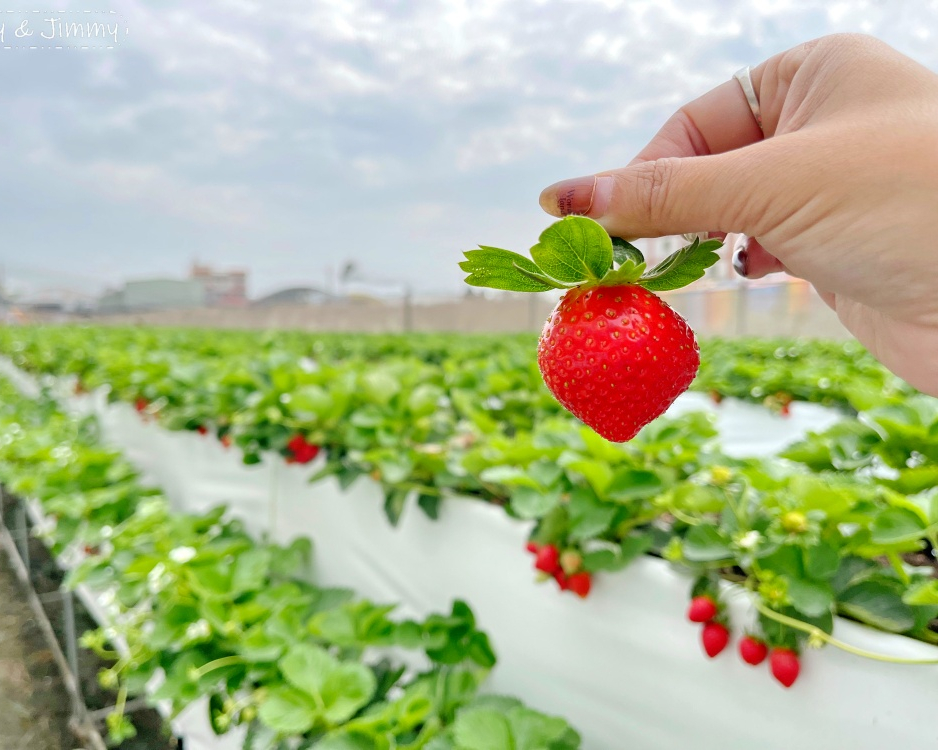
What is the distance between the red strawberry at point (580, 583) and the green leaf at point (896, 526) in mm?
395

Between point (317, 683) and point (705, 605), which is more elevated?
point (705, 605)

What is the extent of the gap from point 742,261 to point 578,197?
0.95 feet

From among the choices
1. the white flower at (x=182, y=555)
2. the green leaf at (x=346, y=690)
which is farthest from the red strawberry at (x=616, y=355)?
the white flower at (x=182, y=555)

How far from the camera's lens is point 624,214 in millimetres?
434

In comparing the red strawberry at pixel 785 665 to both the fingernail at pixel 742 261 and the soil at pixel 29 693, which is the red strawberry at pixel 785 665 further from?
the soil at pixel 29 693

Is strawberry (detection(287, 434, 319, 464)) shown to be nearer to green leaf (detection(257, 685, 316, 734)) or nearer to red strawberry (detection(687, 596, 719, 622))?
green leaf (detection(257, 685, 316, 734))

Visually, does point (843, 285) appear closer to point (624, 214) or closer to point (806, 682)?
point (624, 214)

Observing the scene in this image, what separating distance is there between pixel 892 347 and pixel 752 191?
0.30 metres

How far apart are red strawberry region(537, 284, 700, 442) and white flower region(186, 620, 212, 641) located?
1084 mm

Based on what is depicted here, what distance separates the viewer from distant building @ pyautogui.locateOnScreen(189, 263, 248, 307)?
69.5 feet

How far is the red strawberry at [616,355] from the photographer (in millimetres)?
417

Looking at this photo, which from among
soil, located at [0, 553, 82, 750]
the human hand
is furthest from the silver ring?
soil, located at [0, 553, 82, 750]

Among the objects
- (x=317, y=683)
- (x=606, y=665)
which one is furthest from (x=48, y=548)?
(x=606, y=665)

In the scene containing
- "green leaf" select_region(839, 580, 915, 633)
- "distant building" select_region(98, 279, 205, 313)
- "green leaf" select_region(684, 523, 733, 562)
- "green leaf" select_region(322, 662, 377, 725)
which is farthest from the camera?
"distant building" select_region(98, 279, 205, 313)
